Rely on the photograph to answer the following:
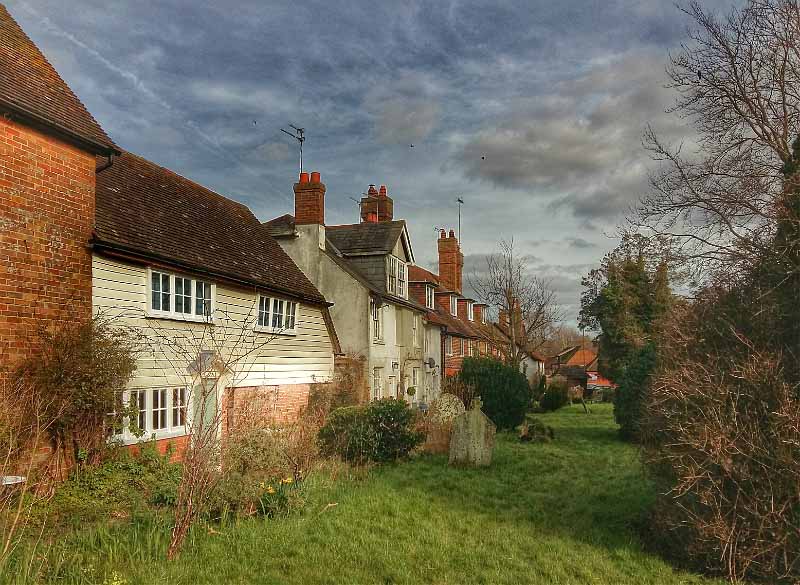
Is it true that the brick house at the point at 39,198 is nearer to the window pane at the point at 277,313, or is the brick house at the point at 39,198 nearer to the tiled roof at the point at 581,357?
the window pane at the point at 277,313

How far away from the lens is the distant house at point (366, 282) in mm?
24594

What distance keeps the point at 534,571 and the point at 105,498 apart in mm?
7242

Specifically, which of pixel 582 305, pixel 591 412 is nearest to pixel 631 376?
pixel 591 412

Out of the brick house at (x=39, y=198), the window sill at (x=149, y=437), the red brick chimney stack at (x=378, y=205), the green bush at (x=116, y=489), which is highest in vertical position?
the red brick chimney stack at (x=378, y=205)

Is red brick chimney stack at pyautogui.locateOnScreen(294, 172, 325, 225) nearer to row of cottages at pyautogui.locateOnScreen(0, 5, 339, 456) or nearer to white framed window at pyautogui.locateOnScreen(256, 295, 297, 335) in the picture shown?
row of cottages at pyautogui.locateOnScreen(0, 5, 339, 456)

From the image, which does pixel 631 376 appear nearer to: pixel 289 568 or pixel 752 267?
pixel 752 267

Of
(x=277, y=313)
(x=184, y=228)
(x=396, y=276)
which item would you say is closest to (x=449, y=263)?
(x=396, y=276)

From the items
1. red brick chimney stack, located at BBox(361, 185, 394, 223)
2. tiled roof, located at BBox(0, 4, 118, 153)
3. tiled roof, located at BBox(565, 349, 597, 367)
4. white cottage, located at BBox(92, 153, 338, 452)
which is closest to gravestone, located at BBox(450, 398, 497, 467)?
white cottage, located at BBox(92, 153, 338, 452)

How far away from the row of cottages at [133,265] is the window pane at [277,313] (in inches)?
1.7

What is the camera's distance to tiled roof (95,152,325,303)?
13.6 m

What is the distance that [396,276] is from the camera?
92.2 ft

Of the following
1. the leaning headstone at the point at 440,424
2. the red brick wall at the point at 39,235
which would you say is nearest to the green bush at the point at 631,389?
the leaning headstone at the point at 440,424

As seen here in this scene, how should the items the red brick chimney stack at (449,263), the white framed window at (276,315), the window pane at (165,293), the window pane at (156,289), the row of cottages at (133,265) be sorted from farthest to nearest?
the red brick chimney stack at (449,263)
the white framed window at (276,315)
the window pane at (165,293)
the window pane at (156,289)
the row of cottages at (133,265)

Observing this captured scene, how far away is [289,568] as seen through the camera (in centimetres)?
779
